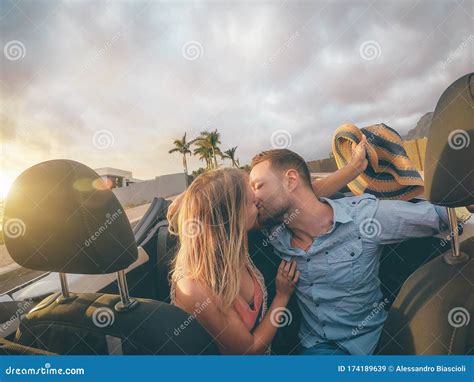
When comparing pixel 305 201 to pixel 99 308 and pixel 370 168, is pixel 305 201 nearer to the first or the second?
pixel 370 168

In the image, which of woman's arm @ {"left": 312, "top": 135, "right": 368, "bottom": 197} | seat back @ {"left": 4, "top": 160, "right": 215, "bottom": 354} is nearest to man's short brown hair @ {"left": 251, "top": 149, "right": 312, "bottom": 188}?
woman's arm @ {"left": 312, "top": 135, "right": 368, "bottom": 197}

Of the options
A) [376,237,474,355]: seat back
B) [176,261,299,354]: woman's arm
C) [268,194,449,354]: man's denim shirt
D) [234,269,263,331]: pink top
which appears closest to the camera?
[376,237,474,355]: seat back

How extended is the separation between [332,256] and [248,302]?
0.53m

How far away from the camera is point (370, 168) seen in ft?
6.71

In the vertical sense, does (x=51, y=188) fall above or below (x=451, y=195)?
above

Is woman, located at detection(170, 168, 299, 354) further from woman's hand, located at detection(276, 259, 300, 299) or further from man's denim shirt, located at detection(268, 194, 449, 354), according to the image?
man's denim shirt, located at detection(268, 194, 449, 354)

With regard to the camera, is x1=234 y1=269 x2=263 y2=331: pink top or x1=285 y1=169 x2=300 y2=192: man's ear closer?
x1=234 y1=269 x2=263 y2=331: pink top

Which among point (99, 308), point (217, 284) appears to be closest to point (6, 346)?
point (99, 308)

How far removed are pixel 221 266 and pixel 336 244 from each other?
703 mm

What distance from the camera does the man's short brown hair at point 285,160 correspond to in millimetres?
1924

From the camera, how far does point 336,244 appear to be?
1.78 metres

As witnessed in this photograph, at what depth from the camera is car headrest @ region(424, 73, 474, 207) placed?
967 millimetres

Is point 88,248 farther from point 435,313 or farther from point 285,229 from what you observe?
point 435,313

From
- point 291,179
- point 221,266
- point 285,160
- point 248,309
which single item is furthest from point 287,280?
point 285,160
